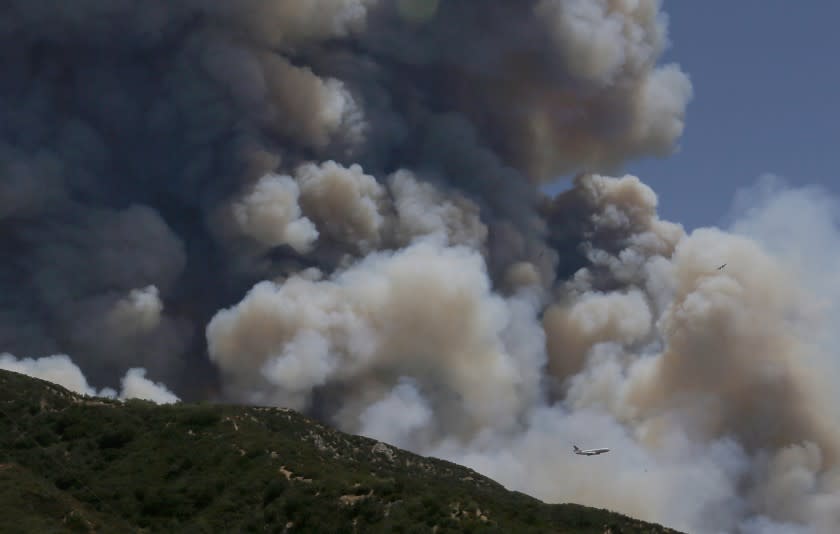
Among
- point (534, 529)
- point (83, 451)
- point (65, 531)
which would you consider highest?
point (83, 451)

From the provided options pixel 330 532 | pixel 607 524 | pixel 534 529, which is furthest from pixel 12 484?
pixel 607 524

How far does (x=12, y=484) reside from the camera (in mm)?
40750

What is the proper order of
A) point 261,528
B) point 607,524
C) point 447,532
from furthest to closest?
point 607,524, point 261,528, point 447,532

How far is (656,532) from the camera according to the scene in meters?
42.0

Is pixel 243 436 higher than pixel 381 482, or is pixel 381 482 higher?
pixel 243 436

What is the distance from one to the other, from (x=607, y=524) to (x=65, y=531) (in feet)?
79.3

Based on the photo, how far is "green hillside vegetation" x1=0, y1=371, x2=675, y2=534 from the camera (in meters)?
39.0

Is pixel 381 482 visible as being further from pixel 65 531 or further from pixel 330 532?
pixel 65 531

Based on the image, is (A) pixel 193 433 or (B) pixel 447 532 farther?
(A) pixel 193 433

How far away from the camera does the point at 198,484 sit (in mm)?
44750

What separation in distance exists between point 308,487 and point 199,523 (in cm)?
516

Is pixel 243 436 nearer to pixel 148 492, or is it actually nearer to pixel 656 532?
pixel 148 492

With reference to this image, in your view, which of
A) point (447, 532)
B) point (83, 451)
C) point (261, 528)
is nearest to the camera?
point (447, 532)

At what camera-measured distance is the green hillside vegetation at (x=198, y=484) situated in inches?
1534
